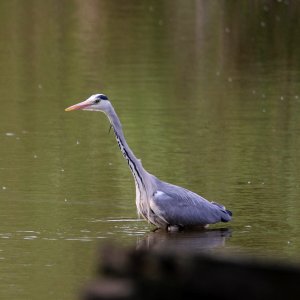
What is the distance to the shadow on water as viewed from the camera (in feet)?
34.6

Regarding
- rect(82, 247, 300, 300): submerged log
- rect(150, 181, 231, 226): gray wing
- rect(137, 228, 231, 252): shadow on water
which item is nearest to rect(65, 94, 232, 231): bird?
rect(150, 181, 231, 226): gray wing

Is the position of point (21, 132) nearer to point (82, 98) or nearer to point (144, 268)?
point (82, 98)

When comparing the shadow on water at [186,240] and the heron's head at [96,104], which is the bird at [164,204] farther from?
the shadow on water at [186,240]

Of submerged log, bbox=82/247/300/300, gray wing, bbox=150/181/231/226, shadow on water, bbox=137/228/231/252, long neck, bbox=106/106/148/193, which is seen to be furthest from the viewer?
gray wing, bbox=150/181/231/226

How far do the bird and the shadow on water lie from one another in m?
0.10

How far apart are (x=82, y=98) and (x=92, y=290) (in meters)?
16.7

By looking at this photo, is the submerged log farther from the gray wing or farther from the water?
the gray wing

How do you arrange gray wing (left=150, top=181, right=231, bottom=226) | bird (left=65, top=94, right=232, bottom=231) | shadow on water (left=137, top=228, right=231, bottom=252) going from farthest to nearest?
gray wing (left=150, top=181, right=231, bottom=226) → bird (left=65, top=94, right=232, bottom=231) → shadow on water (left=137, top=228, right=231, bottom=252)

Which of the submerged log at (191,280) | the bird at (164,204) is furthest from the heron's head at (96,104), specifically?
the submerged log at (191,280)

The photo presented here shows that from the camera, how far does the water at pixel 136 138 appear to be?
1065cm

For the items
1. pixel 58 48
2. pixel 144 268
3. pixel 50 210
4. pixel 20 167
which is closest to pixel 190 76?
pixel 58 48

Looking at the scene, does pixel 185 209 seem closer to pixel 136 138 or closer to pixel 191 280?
pixel 136 138

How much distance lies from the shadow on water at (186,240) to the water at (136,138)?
2 centimetres

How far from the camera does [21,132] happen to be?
647 inches
